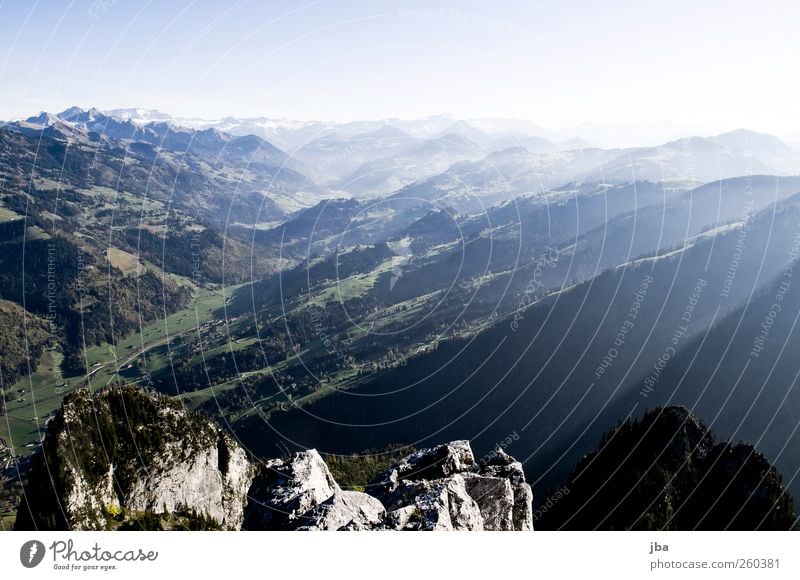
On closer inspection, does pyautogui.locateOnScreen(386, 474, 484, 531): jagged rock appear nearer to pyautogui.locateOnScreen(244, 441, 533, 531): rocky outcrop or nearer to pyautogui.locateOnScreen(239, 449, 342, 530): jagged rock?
pyautogui.locateOnScreen(244, 441, 533, 531): rocky outcrop

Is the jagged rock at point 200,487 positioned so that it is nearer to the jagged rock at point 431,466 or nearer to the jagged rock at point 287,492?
the jagged rock at point 287,492

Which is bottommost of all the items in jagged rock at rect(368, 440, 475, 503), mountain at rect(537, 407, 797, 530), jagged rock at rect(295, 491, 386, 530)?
mountain at rect(537, 407, 797, 530)

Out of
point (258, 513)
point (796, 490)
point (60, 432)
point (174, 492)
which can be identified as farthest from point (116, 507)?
Answer: point (796, 490)

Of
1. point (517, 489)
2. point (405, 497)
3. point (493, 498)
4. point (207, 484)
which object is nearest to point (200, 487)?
point (207, 484)

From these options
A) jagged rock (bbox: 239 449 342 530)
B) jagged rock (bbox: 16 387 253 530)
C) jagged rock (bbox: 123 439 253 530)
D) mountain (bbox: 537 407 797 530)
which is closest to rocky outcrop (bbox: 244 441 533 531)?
jagged rock (bbox: 239 449 342 530)

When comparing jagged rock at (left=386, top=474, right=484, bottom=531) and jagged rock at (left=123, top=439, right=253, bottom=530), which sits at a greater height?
jagged rock at (left=386, top=474, right=484, bottom=531)

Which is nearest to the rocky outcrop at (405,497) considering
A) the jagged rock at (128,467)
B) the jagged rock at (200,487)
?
the jagged rock at (128,467)
